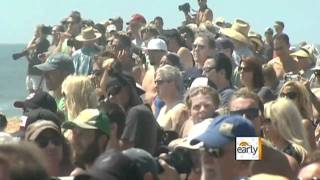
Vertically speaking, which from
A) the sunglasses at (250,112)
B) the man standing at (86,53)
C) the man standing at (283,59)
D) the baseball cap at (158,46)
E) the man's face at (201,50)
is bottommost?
the man standing at (86,53)

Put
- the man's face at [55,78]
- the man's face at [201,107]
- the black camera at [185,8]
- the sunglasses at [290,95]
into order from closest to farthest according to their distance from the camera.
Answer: the man's face at [201,107] < the sunglasses at [290,95] < the man's face at [55,78] < the black camera at [185,8]

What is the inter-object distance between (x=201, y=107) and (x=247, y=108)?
781mm

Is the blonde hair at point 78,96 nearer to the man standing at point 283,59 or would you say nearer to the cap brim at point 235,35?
the man standing at point 283,59

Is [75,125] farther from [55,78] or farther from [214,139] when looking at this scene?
[55,78]

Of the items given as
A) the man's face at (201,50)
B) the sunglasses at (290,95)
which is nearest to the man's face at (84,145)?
the sunglasses at (290,95)

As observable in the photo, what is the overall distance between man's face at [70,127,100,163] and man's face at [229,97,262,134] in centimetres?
101

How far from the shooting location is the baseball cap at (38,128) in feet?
22.6

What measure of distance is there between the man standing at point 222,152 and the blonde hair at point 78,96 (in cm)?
288

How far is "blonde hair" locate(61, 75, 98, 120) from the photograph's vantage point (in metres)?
8.38

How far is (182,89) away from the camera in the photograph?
9375 mm

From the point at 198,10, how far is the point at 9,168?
48.2 feet

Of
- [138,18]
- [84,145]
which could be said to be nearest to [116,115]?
[84,145]

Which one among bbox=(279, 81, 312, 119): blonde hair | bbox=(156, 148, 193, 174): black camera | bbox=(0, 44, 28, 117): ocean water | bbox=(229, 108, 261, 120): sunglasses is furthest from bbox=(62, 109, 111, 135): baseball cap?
bbox=(0, 44, 28, 117): ocean water

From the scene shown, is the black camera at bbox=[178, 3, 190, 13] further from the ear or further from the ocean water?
the ear
